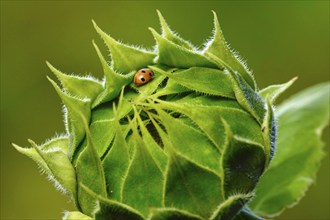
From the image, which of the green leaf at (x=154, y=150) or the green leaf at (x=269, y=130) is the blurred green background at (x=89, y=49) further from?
the green leaf at (x=154, y=150)

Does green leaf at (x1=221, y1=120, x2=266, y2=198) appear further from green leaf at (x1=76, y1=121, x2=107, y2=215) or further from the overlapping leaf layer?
green leaf at (x1=76, y1=121, x2=107, y2=215)

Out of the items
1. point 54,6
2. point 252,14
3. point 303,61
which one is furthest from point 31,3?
point 303,61

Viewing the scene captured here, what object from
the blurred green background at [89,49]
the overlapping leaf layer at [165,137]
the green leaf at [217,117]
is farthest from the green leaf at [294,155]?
the blurred green background at [89,49]

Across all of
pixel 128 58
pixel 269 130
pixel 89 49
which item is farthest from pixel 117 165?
pixel 89 49

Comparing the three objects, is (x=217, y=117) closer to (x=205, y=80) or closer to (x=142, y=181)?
(x=205, y=80)

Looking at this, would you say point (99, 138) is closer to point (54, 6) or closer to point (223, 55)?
point (223, 55)

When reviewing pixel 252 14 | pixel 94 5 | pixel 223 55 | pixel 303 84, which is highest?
pixel 223 55
